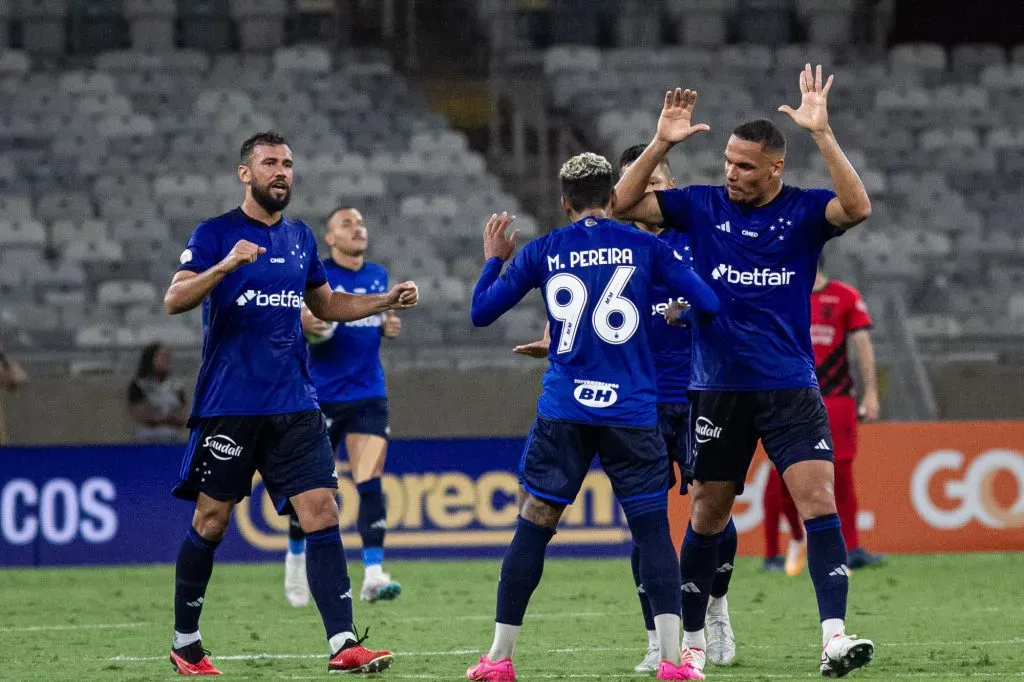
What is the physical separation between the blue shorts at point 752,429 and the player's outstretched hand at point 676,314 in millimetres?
322

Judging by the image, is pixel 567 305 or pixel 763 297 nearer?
pixel 567 305

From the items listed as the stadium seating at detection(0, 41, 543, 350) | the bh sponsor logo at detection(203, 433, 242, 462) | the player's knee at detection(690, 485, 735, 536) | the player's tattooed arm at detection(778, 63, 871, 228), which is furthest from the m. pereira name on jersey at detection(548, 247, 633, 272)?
the stadium seating at detection(0, 41, 543, 350)

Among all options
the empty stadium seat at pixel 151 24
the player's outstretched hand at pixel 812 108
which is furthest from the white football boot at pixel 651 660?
the empty stadium seat at pixel 151 24

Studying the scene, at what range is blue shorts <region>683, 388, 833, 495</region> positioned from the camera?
23.0 ft

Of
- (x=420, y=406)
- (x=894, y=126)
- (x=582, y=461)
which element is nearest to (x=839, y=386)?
(x=420, y=406)

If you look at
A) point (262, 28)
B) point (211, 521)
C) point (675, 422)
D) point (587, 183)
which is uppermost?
point (262, 28)

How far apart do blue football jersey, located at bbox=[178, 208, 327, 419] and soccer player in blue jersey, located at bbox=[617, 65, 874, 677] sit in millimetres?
1586

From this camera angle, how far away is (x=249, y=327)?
736cm

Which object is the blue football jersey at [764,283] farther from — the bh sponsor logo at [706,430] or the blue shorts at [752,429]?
the bh sponsor logo at [706,430]

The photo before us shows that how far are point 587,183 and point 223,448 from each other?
2026 mm

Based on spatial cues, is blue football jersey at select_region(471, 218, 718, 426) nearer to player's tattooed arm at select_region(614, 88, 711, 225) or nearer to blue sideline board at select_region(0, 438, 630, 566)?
player's tattooed arm at select_region(614, 88, 711, 225)

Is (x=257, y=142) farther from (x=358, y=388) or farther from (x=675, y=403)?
(x=358, y=388)

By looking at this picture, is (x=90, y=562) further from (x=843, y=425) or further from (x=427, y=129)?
(x=427, y=129)

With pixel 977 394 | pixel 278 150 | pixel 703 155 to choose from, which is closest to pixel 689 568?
pixel 278 150
